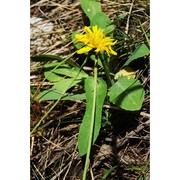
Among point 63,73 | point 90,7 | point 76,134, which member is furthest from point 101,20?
point 76,134

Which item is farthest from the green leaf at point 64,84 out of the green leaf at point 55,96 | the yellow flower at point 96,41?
the yellow flower at point 96,41

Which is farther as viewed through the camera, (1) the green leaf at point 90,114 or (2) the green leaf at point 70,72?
(2) the green leaf at point 70,72

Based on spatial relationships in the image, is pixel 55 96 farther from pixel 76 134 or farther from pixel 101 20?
pixel 101 20

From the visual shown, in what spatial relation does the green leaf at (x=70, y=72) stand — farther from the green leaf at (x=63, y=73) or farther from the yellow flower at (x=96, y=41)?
the yellow flower at (x=96, y=41)

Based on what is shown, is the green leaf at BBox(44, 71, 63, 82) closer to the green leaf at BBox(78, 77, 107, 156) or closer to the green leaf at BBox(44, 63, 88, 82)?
the green leaf at BBox(44, 63, 88, 82)

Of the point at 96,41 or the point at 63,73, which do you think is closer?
the point at 96,41

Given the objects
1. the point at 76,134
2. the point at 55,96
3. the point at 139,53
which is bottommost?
the point at 76,134

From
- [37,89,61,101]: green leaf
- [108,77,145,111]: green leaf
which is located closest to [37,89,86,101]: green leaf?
[37,89,61,101]: green leaf
